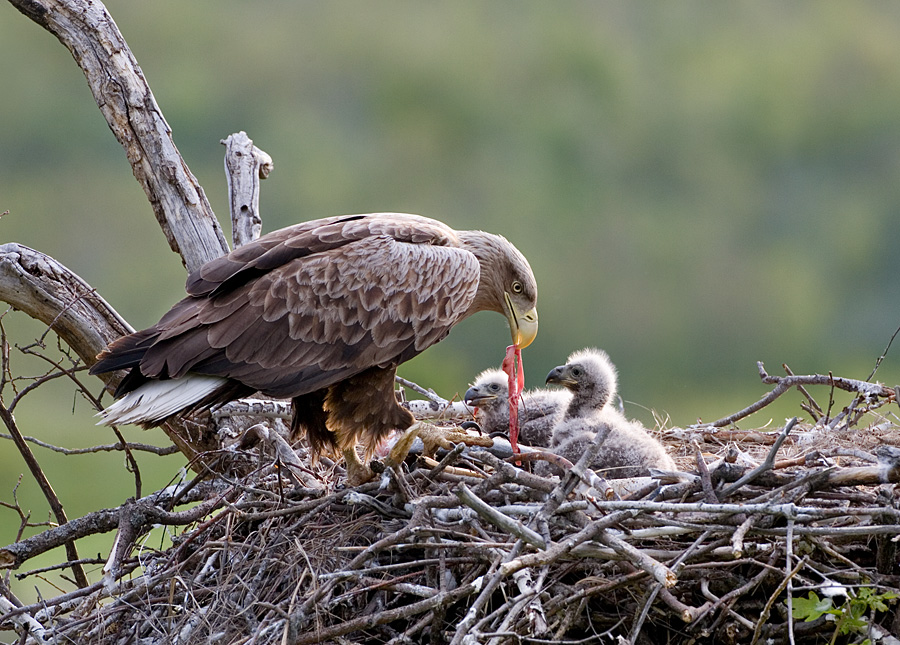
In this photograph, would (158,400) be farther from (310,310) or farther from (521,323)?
(521,323)

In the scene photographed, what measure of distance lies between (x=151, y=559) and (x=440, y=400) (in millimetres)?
1743

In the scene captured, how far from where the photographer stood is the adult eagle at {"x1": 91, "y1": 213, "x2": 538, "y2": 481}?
145 inches

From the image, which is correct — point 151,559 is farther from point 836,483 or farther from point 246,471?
point 836,483

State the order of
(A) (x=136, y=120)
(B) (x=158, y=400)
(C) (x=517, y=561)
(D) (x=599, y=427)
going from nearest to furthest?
(C) (x=517, y=561)
(B) (x=158, y=400)
(D) (x=599, y=427)
(A) (x=136, y=120)

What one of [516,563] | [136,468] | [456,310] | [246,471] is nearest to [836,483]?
[516,563]

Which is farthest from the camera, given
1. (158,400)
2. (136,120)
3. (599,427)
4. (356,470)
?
(136,120)

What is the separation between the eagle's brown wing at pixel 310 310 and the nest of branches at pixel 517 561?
451mm

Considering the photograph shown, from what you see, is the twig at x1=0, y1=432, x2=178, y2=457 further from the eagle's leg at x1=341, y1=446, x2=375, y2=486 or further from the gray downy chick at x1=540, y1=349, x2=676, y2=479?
the gray downy chick at x1=540, y1=349, x2=676, y2=479

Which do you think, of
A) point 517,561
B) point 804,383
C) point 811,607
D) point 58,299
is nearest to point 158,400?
point 58,299

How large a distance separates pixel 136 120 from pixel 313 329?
1.30 metres

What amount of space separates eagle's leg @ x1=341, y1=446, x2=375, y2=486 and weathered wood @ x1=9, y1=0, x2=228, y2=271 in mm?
1077

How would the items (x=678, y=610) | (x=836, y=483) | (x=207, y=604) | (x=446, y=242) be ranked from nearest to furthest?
(x=678, y=610), (x=836, y=483), (x=207, y=604), (x=446, y=242)

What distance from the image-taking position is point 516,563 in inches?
100

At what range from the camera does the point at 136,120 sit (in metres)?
4.26
